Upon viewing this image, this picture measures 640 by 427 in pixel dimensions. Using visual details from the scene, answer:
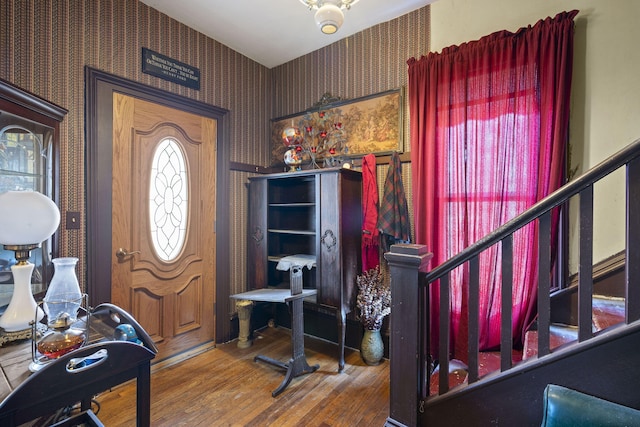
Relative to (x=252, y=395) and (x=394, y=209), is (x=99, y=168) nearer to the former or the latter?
(x=252, y=395)

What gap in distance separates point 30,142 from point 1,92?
36 cm

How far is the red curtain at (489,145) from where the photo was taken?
1939 millimetres

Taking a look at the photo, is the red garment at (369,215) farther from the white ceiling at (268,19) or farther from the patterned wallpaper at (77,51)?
the patterned wallpaper at (77,51)

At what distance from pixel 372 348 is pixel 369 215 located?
1.15 m

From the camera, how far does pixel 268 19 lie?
267cm

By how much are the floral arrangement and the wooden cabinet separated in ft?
0.35

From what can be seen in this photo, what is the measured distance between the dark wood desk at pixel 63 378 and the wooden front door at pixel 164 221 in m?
1.21

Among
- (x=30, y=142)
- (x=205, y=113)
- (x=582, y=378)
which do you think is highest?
(x=205, y=113)

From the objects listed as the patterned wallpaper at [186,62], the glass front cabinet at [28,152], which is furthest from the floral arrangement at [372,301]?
the glass front cabinet at [28,152]

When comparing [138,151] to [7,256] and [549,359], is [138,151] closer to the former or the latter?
[7,256]

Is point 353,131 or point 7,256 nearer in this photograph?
point 7,256

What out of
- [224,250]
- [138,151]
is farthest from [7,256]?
[224,250]

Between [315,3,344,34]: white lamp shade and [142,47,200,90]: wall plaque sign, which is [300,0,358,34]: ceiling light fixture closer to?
[315,3,344,34]: white lamp shade

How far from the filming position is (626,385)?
3.61 feet
